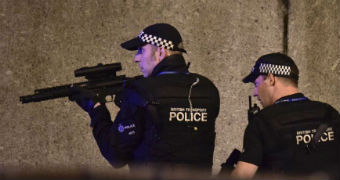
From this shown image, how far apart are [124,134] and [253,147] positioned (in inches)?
30.9

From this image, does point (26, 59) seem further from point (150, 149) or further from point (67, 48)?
point (150, 149)

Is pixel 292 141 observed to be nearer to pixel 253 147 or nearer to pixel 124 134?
pixel 253 147

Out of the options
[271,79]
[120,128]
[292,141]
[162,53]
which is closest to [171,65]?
[162,53]

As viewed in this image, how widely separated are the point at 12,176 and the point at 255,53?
14.7 ft

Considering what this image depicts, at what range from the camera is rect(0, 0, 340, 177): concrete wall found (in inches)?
164

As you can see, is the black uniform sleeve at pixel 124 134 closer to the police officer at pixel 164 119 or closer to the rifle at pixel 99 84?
the police officer at pixel 164 119

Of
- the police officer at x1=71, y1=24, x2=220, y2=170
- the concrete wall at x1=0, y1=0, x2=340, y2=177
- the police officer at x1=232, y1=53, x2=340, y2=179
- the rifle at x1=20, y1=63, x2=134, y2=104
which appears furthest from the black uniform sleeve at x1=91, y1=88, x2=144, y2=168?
the concrete wall at x1=0, y1=0, x2=340, y2=177

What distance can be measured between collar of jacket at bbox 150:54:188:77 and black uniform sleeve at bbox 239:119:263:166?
2.10ft

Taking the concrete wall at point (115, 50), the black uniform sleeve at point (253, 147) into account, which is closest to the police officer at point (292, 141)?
the black uniform sleeve at point (253, 147)

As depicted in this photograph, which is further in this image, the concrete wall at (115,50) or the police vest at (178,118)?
the concrete wall at (115,50)

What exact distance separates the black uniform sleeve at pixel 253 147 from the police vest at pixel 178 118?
1.22 feet

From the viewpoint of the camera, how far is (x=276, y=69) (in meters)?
3.02

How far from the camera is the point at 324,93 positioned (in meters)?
5.04

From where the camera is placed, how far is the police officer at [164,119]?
2.77 m
